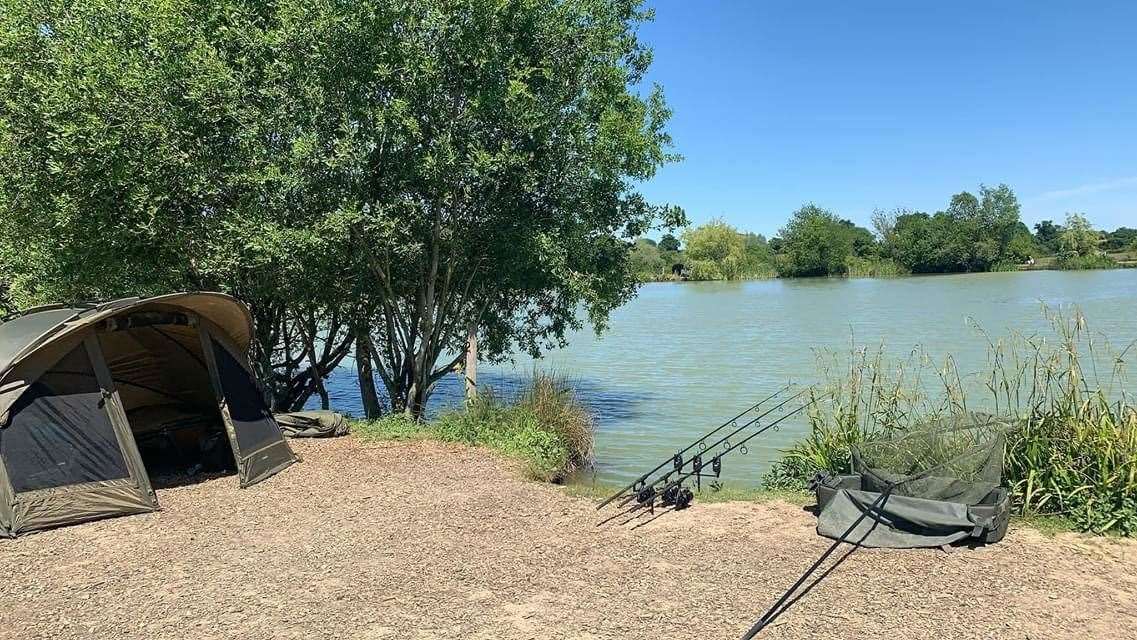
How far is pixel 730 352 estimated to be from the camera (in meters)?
23.4

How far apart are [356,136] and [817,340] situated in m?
18.9

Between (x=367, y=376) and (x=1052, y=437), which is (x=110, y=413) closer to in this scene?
(x=367, y=376)

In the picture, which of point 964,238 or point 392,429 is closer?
point 392,429

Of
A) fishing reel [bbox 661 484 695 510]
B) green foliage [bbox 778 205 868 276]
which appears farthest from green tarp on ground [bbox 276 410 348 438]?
green foliage [bbox 778 205 868 276]

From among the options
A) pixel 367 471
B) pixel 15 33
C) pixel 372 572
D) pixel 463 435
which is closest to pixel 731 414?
pixel 463 435

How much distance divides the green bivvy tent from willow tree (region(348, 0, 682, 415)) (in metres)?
2.44

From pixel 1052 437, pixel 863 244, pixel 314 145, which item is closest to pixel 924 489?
pixel 1052 437

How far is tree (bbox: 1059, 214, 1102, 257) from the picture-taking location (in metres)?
82.1

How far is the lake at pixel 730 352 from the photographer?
42.9 ft

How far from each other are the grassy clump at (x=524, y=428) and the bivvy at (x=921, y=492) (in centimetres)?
384

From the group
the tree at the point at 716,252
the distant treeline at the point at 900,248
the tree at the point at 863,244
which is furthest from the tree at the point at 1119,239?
the tree at the point at 716,252

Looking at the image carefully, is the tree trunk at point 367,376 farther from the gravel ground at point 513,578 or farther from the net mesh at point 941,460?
→ the net mesh at point 941,460

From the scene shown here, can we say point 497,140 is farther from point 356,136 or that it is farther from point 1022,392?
point 1022,392

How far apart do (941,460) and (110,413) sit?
727 cm
